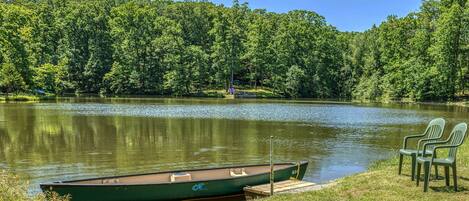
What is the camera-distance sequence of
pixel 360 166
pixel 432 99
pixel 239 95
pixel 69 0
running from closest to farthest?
pixel 360 166 → pixel 432 99 → pixel 239 95 → pixel 69 0

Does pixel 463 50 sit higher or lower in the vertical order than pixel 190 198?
higher

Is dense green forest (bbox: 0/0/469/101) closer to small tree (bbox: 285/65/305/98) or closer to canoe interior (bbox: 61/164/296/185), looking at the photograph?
small tree (bbox: 285/65/305/98)

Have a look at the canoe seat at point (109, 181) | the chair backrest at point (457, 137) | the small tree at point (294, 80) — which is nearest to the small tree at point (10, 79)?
the small tree at point (294, 80)

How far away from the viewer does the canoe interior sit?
12.5 m

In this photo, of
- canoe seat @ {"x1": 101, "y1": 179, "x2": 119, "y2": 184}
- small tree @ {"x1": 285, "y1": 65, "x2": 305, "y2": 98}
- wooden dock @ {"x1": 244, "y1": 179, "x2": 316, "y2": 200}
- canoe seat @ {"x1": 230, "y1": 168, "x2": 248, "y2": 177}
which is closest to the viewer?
wooden dock @ {"x1": 244, "y1": 179, "x2": 316, "y2": 200}

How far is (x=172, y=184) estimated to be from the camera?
1231 cm

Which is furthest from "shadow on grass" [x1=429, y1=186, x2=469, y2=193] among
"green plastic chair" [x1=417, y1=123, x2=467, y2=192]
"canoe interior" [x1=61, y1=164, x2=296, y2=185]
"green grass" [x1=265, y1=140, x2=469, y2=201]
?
"canoe interior" [x1=61, y1=164, x2=296, y2=185]

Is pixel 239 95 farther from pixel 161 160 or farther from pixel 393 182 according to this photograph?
pixel 393 182

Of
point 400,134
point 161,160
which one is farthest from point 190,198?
point 400,134

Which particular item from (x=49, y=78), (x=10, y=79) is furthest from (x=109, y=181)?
(x=49, y=78)

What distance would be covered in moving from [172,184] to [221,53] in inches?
3262

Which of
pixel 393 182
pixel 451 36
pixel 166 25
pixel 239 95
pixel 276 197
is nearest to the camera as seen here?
pixel 276 197

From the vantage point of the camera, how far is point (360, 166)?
19297mm

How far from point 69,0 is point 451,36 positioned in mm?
86749
